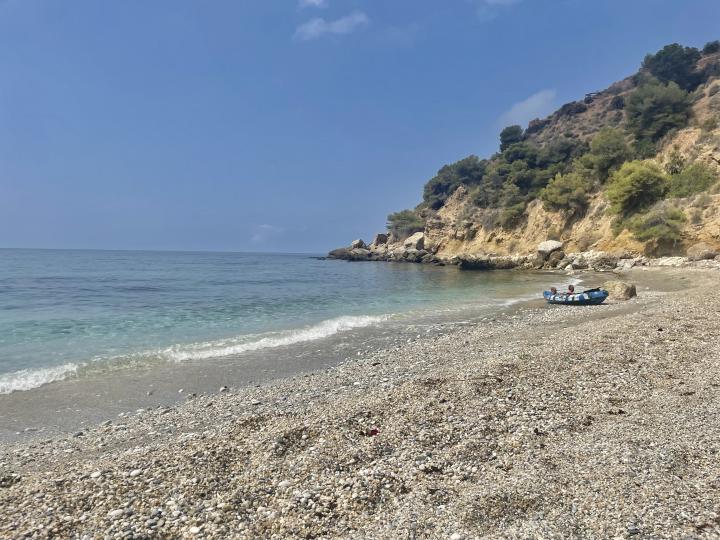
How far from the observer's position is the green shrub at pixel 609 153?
55.8 meters

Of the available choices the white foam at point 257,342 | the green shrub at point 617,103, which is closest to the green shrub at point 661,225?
the white foam at point 257,342

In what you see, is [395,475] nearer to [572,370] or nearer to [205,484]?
[205,484]

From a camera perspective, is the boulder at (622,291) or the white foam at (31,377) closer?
the white foam at (31,377)

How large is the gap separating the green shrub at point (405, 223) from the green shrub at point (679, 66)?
5802 centimetres

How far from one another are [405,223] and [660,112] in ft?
198

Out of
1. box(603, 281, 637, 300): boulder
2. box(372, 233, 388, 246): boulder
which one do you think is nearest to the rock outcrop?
box(372, 233, 388, 246): boulder

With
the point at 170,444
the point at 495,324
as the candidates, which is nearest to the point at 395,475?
the point at 170,444

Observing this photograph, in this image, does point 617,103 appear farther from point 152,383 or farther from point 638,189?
point 152,383

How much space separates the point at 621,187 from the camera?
46625 millimetres

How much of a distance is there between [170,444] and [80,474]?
54.6 inches

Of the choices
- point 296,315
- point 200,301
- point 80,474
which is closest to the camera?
point 80,474

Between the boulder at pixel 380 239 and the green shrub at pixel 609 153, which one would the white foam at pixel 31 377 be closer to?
the green shrub at pixel 609 153

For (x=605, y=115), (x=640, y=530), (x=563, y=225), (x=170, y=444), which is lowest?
(x=170, y=444)

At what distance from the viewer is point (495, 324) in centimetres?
1792
